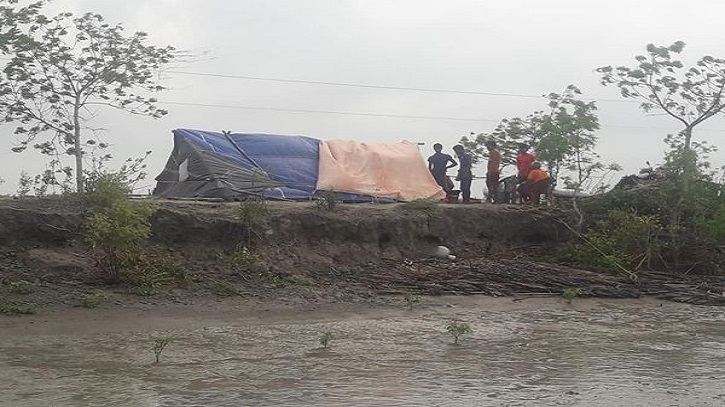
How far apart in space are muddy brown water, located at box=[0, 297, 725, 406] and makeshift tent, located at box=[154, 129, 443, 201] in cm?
475

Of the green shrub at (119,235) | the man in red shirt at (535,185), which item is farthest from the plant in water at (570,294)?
the green shrub at (119,235)

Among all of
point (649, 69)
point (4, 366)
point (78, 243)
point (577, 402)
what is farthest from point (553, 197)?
point (4, 366)

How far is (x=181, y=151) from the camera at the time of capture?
17.6 meters

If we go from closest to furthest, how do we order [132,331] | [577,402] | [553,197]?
[577,402] < [132,331] < [553,197]

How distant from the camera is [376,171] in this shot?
1856cm

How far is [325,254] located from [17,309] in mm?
5810

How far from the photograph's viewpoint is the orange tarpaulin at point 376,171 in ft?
59.1

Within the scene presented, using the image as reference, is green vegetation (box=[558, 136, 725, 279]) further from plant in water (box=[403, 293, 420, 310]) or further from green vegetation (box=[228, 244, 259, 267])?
green vegetation (box=[228, 244, 259, 267])

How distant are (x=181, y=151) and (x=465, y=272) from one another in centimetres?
675

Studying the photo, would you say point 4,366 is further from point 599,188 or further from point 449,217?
point 599,188

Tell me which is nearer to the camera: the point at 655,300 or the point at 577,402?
the point at 577,402

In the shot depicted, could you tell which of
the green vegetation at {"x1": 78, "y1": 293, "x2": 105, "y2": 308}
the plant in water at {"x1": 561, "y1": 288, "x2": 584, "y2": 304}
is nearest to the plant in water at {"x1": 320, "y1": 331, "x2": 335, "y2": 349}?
the green vegetation at {"x1": 78, "y1": 293, "x2": 105, "y2": 308}

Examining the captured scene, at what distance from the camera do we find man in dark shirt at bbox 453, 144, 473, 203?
63.1 ft

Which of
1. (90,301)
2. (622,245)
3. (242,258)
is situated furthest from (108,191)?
(622,245)
